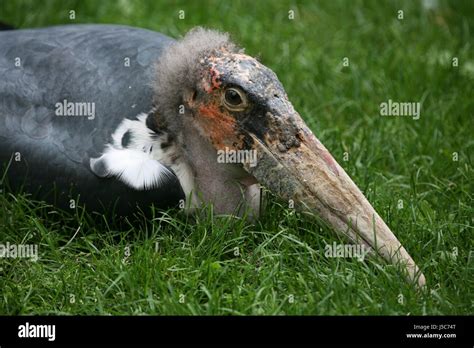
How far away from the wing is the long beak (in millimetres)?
623

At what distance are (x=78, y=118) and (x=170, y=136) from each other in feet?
1.98

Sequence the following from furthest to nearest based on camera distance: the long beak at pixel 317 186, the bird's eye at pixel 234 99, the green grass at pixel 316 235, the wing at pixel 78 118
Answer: the wing at pixel 78 118 → the bird's eye at pixel 234 99 → the long beak at pixel 317 186 → the green grass at pixel 316 235

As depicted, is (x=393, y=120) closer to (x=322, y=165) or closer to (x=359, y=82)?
(x=359, y=82)

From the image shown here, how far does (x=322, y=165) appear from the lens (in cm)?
597

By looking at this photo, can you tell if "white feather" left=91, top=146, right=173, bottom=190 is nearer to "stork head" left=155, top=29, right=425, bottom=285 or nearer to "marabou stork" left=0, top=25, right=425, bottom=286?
"marabou stork" left=0, top=25, right=425, bottom=286

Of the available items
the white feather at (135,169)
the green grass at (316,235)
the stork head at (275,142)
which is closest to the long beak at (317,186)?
the stork head at (275,142)

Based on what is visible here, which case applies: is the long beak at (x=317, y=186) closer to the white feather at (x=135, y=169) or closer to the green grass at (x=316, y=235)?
the green grass at (x=316, y=235)

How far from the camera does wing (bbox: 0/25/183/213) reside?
242 inches

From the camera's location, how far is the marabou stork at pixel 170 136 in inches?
235

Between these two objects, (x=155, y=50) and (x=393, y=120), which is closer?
(x=155, y=50)

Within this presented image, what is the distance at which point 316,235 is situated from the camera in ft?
19.8
